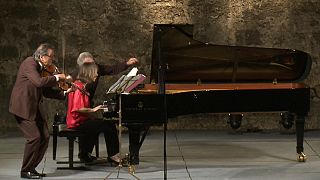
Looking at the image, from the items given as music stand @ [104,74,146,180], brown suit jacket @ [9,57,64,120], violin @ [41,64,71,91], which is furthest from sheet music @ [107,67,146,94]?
brown suit jacket @ [9,57,64,120]

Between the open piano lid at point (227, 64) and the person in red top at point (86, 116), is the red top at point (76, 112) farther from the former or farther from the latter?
the open piano lid at point (227, 64)

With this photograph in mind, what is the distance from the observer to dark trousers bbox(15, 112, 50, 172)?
621 cm

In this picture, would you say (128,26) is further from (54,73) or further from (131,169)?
(131,169)

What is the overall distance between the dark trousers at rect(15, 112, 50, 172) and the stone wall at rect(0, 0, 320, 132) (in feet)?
11.2

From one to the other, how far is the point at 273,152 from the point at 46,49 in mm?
3229

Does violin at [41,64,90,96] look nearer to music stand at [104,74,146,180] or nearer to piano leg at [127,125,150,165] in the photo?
music stand at [104,74,146,180]

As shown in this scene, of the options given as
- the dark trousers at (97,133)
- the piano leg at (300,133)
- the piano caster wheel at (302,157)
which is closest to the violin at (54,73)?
the dark trousers at (97,133)

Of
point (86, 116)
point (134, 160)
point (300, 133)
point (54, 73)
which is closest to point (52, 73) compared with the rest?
point (54, 73)

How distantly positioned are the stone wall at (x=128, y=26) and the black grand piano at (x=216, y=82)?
2.19 meters

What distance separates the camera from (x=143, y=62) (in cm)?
979

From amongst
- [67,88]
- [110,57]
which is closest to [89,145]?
[67,88]

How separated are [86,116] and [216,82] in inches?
70.5

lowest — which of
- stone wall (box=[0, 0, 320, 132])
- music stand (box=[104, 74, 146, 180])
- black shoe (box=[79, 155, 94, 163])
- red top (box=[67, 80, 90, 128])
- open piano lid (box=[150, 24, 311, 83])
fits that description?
black shoe (box=[79, 155, 94, 163])

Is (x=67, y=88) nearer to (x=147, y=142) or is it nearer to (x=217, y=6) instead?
(x=147, y=142)
